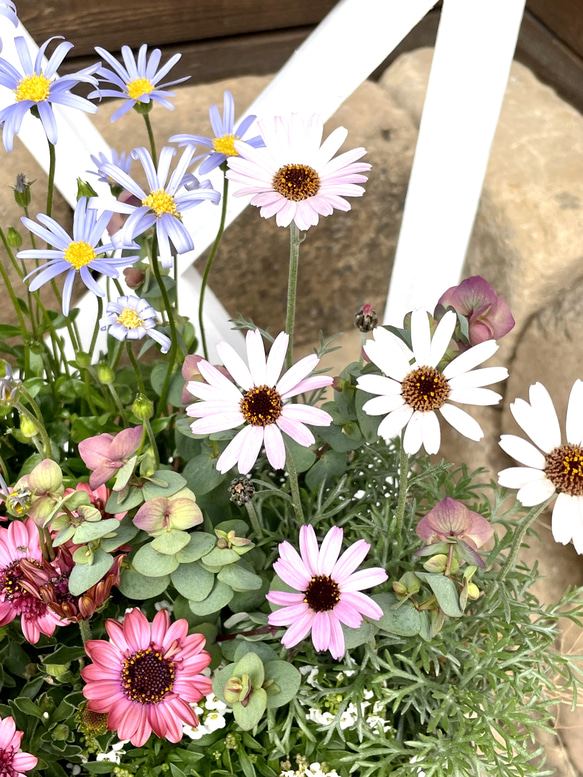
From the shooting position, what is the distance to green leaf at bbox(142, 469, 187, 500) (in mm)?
504

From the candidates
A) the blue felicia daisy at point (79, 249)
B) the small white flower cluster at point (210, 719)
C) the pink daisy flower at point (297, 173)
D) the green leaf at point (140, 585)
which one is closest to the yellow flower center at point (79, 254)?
the blue felicia daisy at point (79, 249)

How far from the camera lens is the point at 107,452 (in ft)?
1.67

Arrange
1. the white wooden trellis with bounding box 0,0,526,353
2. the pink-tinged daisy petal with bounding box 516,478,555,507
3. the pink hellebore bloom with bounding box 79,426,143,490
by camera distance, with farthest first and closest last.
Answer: the white wooden trellis with bounding box 0,0,526,353 → the pink hellebore bloom with bounding box 79,426,143,490 → the pink-tinged daisy petal with bounding box 516,478,555,507

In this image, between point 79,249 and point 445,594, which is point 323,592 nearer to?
point 445,594

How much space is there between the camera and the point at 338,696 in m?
0.58

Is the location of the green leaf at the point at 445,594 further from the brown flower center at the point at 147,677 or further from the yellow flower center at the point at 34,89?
the yellow flower center at the point at 34,89

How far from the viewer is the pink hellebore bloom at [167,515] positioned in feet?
1.61

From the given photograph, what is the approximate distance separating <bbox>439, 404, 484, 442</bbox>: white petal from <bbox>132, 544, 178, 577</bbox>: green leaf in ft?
0.66

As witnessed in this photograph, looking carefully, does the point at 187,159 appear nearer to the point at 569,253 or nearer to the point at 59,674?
the point at 59,674

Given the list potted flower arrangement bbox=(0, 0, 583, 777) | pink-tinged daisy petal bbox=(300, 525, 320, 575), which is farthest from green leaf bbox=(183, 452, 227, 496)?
pink-tinged daisy petal bbox=(300, 525, 320, 575)

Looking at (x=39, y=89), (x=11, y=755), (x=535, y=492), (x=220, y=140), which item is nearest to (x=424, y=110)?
(x=220, y=140)

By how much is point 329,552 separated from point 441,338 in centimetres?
14

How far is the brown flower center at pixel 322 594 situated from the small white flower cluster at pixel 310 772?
17 cm

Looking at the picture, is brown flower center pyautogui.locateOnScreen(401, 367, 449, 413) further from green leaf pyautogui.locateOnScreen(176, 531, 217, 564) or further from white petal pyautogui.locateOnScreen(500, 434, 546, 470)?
green leaf pyautogui.locateOnScreen(176, 531, 217, 564)
